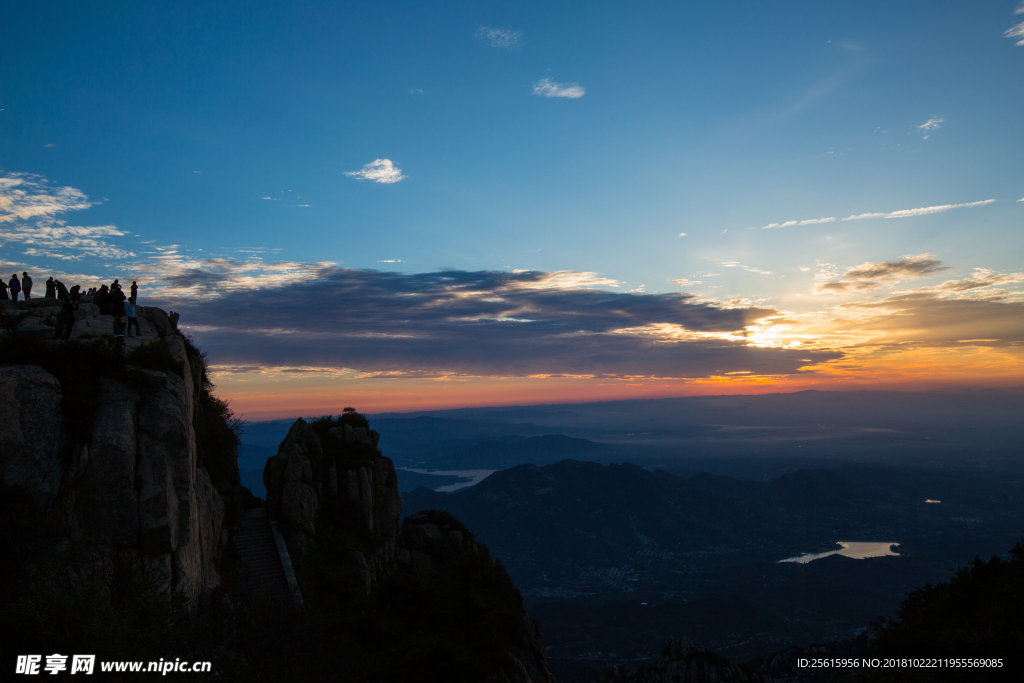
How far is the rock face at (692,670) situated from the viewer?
69000 millimetres

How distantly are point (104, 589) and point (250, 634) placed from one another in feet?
17.0

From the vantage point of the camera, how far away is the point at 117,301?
3064 centimetres

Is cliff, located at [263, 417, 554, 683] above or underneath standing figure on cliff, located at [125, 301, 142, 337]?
underneath

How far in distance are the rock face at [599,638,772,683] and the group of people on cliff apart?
77067 millimetres

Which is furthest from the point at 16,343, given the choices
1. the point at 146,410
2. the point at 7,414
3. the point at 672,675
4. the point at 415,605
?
the point at 672,675

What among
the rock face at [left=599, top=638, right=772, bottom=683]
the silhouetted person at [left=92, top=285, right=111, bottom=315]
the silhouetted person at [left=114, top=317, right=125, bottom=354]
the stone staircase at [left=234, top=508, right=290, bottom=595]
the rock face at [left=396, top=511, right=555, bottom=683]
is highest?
the silhouetted person at [left=92, top=285, right=111, bottom=315]

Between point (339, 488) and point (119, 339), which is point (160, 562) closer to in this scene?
point (119, 339)

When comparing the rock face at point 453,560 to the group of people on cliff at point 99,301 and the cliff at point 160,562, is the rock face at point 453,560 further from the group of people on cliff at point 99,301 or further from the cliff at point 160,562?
the group of people on cliff at point 99,301

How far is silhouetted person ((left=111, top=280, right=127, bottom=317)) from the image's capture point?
3042 centimetres

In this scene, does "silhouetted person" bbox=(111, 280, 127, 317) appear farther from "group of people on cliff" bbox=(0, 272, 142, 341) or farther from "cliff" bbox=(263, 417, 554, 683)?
"cliff" bbox=(263, 417, 554, 683)

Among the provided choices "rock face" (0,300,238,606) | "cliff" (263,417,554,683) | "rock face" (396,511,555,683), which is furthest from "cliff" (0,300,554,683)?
"rock face" (396,511,555,683)

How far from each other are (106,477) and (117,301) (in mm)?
15959

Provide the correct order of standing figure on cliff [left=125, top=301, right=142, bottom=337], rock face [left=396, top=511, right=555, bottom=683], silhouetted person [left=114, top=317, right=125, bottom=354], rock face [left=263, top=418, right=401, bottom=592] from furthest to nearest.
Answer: rock face [left=263, top=418, right=401, bottom=592], rock face [left=396, top=511, right=555, bottom=683], standing figure on cliff [left=125, top=301, right=142, bottom=337], silhouetted person [left=114, top=317, right=125, bottom=354]

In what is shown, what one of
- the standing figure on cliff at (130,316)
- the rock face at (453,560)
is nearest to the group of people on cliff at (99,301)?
the standing figure on cliff at (130,316)
